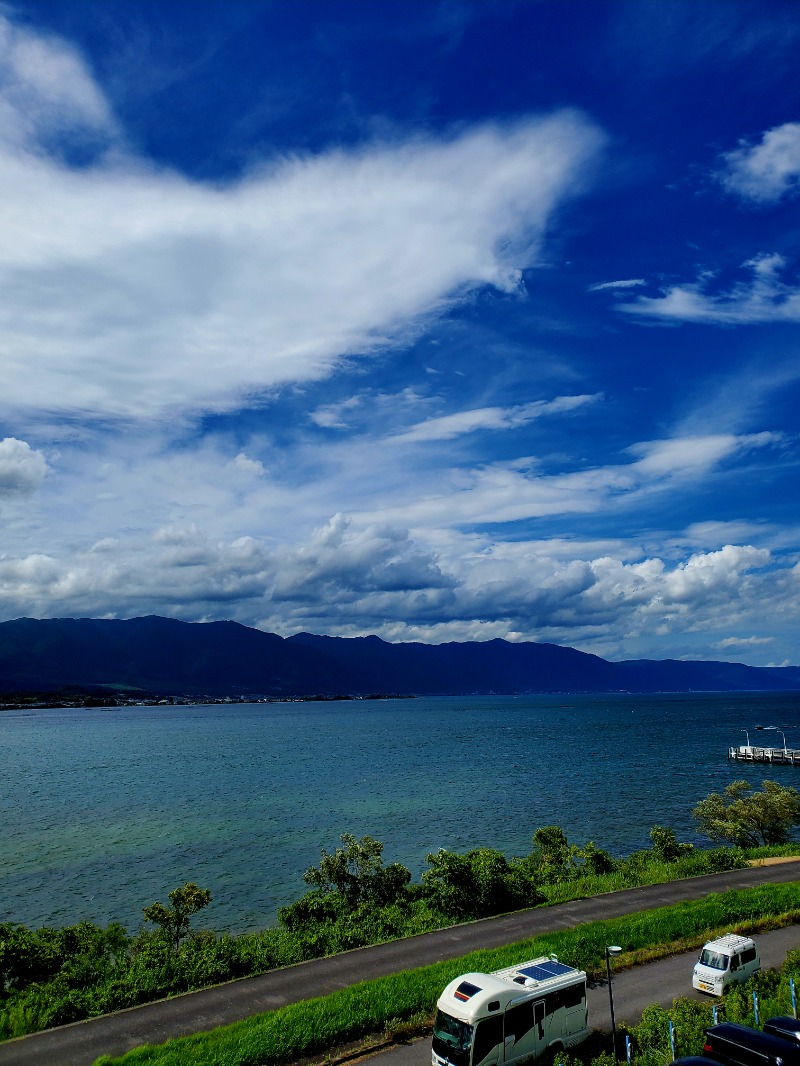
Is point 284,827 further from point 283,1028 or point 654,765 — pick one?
point 654,765

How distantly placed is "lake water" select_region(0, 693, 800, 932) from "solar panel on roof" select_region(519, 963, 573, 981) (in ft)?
92.4

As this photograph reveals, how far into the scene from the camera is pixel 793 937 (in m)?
28.7

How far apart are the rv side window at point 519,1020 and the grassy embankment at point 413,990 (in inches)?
140

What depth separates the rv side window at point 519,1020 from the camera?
685 inches

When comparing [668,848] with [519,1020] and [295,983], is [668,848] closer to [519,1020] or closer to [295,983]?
[295,983]

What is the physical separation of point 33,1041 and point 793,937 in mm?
28647

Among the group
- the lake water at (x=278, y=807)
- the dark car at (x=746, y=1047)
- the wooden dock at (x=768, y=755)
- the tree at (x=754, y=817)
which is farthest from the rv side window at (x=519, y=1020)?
the wooden dock at (x=768, y=755)

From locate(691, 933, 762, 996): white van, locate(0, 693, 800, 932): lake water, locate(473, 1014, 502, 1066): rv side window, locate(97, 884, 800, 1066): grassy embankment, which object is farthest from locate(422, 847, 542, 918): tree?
locate(473, 1014, 502, 1066): rv side window

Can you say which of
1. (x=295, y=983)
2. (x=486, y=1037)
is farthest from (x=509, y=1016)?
(x=295, y=983)

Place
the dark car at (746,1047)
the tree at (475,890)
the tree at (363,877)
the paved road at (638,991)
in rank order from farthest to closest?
the tree at (363,877) < the tree at (475,890) < the paved road at (638,991) < the dark car at (746,1047)

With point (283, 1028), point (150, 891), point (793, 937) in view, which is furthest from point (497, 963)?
point (150, 891)

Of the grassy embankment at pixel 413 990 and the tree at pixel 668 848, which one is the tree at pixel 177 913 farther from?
the tree at pixel 668 848

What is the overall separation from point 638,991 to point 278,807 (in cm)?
6511

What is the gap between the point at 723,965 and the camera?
74.7ft
